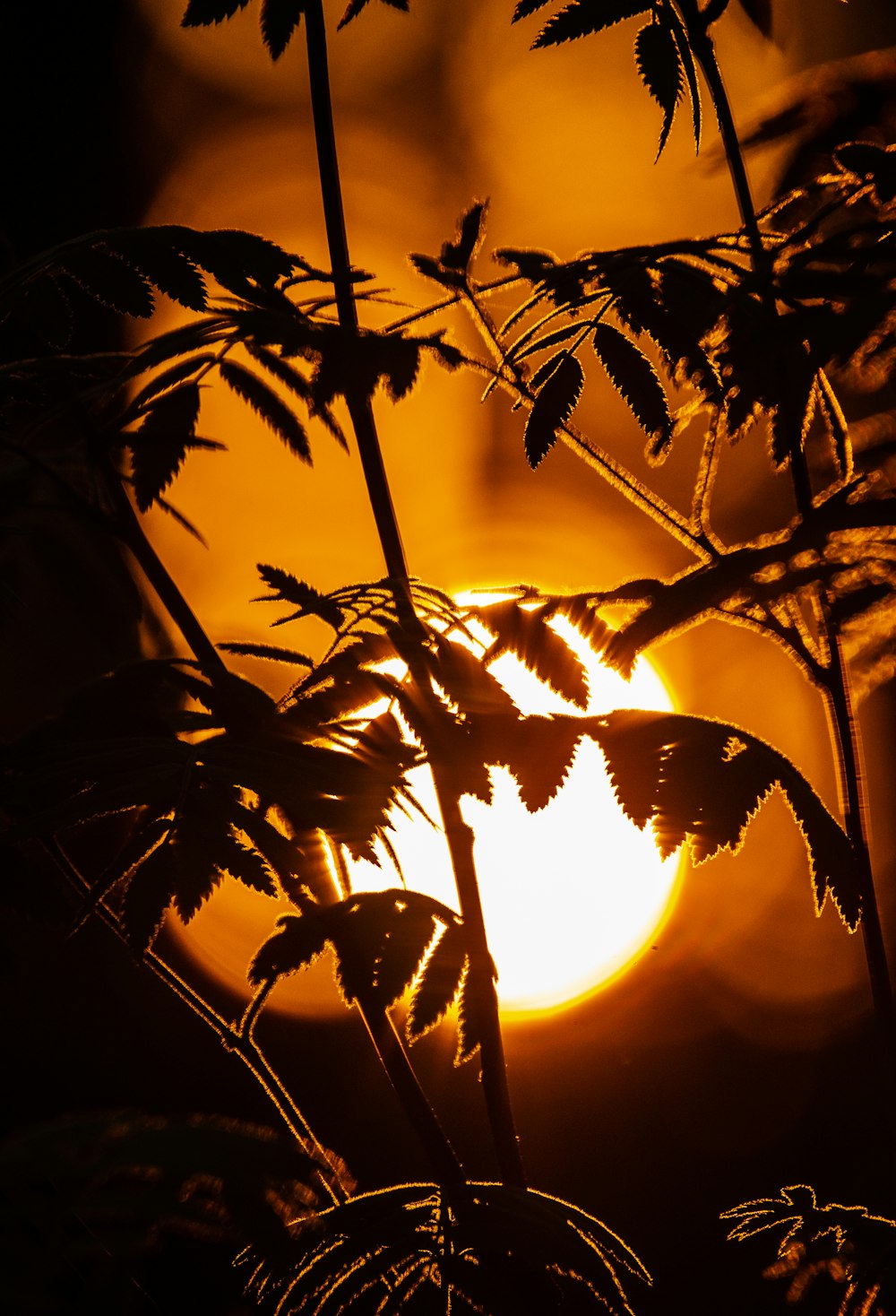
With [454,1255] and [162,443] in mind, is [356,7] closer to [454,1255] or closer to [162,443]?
[162,443]

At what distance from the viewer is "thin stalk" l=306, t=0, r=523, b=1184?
876 mm

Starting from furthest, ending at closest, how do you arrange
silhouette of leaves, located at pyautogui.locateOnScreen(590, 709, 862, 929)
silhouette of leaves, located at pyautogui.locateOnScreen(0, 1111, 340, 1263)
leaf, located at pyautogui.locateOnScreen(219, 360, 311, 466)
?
1. leaf, located at pyautogui.locateOnScreen(219, 360, 311, 466)
2. silhouette of leaves, located at pyautogui.locateOnScreen(590, 709, 862, 929)
3. silhouette of leaves, located at pyautogui.locateOnScreen(0, 1111, 340, 1263)

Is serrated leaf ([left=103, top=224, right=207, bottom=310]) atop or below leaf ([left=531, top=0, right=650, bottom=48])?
below

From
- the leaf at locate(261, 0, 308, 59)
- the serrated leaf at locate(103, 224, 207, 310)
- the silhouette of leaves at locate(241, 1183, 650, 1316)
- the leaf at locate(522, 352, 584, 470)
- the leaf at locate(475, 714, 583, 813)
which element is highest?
the leaf at locate(261, 0, 308, 59)

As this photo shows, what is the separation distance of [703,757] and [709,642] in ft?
6.32

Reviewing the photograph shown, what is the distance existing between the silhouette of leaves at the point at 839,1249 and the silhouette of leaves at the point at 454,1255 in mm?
144

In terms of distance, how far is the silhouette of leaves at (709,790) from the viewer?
0.74 m

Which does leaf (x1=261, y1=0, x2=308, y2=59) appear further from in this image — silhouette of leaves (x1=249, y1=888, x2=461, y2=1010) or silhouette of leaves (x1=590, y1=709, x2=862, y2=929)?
silhouette of leaves (x1=249, y1=888, x2=461, y2=1010)

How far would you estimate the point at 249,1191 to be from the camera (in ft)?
1.73

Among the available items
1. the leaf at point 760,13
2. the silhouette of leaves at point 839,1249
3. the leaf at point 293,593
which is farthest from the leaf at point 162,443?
the silhouette of leaves at point 839,1249

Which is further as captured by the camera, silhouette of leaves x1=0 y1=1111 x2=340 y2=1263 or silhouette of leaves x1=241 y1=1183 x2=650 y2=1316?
silhouette of leaves x1=241 y1=1183 x2=650 y2=1316

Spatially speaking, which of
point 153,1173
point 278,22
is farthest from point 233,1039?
point 278,22

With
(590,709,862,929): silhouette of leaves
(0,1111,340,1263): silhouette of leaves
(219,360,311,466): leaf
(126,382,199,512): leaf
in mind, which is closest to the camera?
(0,1111,340,1263): silhouette of leaves

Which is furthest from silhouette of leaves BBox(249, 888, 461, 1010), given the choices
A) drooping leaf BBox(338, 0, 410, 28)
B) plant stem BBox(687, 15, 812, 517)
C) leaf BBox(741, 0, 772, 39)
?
leaf BBox(741, 0, 772, 39)
